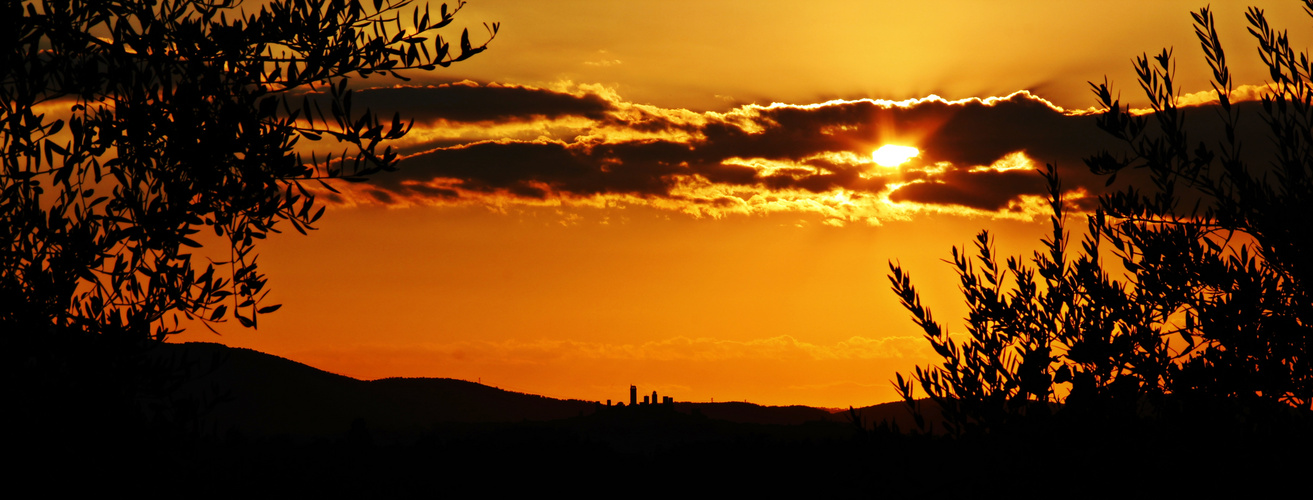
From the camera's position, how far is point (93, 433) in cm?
788

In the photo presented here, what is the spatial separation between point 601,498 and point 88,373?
77.3 feet

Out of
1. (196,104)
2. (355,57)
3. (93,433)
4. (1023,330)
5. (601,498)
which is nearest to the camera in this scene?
(93,433)

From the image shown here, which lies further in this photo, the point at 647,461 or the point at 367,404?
the point at 367,404

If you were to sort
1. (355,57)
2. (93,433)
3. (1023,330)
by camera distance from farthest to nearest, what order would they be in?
(1023,330)
(355,57)
(93,433)

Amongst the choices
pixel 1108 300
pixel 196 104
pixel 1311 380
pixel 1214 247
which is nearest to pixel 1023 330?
pixel 1108 300

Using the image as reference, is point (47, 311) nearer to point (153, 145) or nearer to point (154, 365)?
point (154, 365)

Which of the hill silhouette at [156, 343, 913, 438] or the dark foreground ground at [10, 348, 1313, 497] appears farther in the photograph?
the hill silhouette at [156, 343, 913, 438]

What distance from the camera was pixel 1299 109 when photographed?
27.5 feet

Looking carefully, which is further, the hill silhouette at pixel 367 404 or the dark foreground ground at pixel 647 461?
the hill silhouette at pixel 367 404

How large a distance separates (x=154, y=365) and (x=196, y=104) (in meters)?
2.38

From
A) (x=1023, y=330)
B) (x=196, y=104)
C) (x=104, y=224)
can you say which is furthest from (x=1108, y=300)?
(x=104, y=224)

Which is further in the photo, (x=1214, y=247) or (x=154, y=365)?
(x=1214, y=247)

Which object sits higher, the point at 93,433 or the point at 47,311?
the point at 47,311

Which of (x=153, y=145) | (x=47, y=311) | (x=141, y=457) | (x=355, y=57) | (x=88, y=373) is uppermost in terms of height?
(x=355, y=57)
